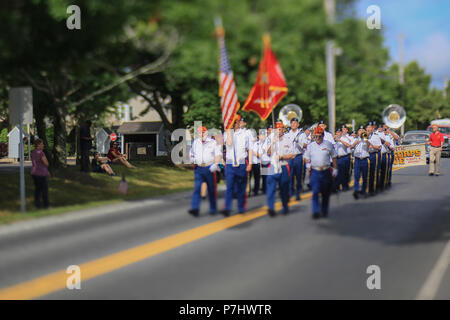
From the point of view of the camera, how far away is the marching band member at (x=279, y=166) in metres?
3.15

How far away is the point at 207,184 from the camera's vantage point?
3.17m

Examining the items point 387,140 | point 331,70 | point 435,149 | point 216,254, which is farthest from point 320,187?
point 435,149

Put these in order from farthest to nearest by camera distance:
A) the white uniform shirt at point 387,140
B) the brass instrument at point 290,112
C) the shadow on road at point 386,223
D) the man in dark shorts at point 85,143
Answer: the white uniform shirt at point 387,140, the man in dark shorts at point 85,143, the shadow on road at point 386,223, the brass instrument at point 290,112

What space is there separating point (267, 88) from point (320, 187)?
3.08 feet

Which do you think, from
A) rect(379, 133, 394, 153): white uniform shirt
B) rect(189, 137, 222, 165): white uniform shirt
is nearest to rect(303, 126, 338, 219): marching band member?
rect(189, 137, 222, 165): white uniform shirt

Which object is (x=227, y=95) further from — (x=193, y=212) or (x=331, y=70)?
(x=193, y=212)

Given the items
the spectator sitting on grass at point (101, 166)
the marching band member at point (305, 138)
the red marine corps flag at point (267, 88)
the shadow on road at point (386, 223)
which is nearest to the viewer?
the red marine corps flag at point (267, 88)

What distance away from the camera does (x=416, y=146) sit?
1542 cm

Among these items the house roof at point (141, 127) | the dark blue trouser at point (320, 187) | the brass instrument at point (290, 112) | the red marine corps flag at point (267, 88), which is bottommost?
the dark blue trouser at point (320, 187)

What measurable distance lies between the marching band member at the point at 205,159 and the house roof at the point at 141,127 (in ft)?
2.62

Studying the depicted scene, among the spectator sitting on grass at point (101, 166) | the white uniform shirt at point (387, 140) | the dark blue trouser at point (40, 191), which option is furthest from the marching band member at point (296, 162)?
the white uniform shirt at point (387, 140)

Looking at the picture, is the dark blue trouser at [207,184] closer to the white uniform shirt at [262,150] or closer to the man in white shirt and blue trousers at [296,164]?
the white uniform shirt at [262,150]

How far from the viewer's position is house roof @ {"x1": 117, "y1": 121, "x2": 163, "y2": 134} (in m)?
3.89

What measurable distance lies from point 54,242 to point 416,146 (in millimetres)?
13696
